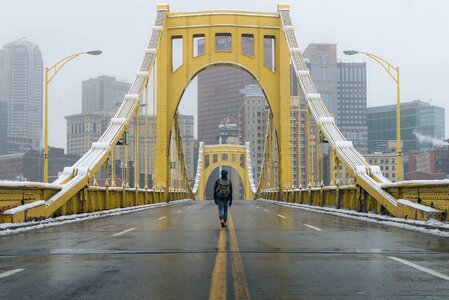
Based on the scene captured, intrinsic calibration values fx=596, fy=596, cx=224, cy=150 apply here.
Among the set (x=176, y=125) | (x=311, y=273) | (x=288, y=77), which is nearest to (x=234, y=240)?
(x=311, y=273)

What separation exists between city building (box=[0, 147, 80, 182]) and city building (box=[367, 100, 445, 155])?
6648cm

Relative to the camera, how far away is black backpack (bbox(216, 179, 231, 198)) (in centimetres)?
1692

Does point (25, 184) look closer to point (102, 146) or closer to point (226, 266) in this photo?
point (226, 266)

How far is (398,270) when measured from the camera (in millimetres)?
8031

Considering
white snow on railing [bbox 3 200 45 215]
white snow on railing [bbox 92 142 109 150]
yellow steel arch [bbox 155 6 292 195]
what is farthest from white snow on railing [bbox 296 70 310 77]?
white snow on railing [bbox 3 200 45 215]

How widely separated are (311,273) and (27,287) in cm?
352

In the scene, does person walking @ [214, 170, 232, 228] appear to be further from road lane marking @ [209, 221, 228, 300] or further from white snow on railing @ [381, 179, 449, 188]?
road lane marking @ [209, 221, 228, 300]

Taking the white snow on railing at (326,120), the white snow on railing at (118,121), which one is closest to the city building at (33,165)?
the white snow on railing at (118,121)

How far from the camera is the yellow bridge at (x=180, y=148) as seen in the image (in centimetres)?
1902

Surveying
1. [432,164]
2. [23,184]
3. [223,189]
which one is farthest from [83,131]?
[223,189]

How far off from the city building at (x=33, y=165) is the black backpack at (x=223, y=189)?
9476cm

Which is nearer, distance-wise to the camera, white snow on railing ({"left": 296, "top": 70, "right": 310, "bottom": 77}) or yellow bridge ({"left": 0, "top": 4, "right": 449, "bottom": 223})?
yellow bridge ({"left": 0, "top": 4, "right": 449, "bottom": 223})

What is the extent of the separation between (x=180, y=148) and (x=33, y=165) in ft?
195

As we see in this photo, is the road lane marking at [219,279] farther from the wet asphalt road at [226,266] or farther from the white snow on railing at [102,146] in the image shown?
the white snow on railing at [102,146]
